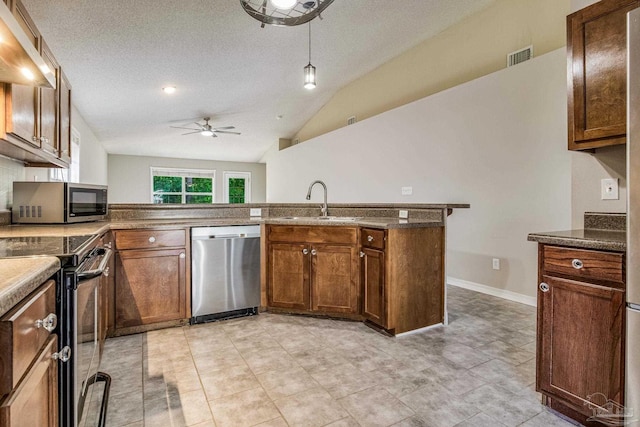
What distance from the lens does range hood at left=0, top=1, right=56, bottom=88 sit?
1040 mm

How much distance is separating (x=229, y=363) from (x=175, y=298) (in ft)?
2.84

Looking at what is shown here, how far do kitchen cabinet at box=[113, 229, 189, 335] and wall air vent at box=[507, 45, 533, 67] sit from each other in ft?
12.5

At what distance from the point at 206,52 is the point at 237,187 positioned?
6609 mm

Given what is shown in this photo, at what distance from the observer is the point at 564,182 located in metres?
3.14

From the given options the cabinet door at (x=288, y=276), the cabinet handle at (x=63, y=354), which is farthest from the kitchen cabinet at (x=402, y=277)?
the cabinet handle at (x=63, y=354)

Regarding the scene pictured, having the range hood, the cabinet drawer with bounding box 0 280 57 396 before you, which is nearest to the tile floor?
the cabinet drawer with bounding box 0 280 57 396

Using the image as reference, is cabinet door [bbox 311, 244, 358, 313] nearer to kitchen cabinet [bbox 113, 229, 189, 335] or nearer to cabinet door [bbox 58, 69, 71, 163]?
kitchen cabinet [bbox 113, 229, 189, 335]

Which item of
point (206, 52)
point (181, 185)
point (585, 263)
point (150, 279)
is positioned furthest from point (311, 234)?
point (181, 185)

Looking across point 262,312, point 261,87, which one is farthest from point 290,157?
point 262,312

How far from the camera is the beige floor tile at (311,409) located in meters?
1.54

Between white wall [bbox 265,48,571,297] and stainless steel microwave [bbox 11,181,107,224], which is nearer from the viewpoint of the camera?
stainless steel microwave [bbox 11,181,107,224]

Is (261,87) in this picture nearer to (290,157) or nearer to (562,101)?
(290,157)

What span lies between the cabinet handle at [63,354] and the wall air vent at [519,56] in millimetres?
4390

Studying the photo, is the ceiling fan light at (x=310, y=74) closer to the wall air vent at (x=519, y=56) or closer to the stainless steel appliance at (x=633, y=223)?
the stainless steel appliance at (x=633, y=223)
